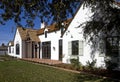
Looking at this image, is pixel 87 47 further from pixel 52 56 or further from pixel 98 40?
pixel 52 56

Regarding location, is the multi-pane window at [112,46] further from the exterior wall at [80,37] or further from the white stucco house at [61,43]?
the exterior wall at [80,37]

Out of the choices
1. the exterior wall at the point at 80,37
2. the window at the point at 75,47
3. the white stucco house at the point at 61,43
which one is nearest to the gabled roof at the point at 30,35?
the white stucco house at the point at 61,43

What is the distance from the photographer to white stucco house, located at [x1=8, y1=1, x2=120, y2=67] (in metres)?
19.5

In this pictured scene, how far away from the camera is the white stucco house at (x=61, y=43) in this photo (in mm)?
19453

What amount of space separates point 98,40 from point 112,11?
640cm

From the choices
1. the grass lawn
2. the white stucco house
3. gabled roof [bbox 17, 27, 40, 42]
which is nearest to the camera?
the grass lawn

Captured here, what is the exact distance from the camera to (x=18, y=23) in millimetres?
9094

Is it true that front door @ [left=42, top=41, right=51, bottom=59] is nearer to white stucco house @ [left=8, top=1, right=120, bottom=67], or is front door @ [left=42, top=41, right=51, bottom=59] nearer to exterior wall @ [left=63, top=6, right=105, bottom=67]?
white stucco house @ [left=8, top=1, right=120, bottom=67]

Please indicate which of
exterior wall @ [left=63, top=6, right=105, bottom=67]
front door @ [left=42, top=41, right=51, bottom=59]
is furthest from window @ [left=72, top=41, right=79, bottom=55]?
front door @ [left=42, top=41, right=51, bottom=59]

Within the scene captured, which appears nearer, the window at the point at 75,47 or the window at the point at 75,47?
the window at the point at 75,47

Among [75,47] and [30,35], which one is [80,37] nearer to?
[75,47]

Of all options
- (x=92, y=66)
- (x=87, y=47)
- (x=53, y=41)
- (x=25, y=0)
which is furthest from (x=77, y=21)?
(x=25, y=0)

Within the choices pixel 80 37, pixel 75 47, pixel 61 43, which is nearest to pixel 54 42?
pixel 61 43

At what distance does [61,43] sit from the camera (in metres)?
27.6
